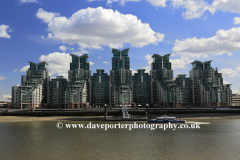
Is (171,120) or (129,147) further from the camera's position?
(171,120)

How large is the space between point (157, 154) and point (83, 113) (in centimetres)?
9518

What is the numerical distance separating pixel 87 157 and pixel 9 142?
23.9 metres

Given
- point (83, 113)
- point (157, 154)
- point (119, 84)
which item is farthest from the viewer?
point (119, 84)

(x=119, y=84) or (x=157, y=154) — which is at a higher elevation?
(x=119, y=84)

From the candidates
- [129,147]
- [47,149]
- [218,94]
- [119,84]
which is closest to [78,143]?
[47,149]

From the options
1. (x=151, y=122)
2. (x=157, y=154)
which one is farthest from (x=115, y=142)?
(x=151, y=122)

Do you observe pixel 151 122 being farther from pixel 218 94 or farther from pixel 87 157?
pixel 218 94

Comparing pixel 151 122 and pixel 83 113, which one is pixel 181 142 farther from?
pixel 83 113

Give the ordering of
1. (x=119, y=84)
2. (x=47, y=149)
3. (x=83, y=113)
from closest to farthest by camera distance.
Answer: (x=47, y=149) → (x=83, y=113) → (x=119, y=84)

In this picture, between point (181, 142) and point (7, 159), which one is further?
point (181, 142)

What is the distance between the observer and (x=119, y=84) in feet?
632

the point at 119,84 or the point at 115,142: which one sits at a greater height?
the point at 119,84

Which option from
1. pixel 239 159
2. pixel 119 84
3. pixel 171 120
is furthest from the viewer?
pixel 119 84

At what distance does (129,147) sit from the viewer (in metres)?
42.8
